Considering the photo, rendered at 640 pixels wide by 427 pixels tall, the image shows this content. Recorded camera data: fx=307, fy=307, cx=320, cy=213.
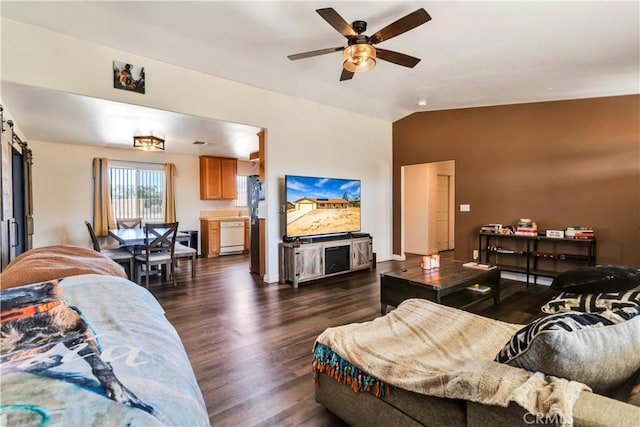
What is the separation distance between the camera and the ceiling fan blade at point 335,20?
227 centimetres

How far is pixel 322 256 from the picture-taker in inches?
192

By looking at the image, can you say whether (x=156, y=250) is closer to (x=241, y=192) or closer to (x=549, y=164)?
(x=241, y=192)

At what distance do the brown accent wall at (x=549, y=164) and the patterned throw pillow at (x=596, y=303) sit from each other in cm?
364

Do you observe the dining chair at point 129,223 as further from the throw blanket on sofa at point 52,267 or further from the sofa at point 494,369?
the sofa at point 494,369

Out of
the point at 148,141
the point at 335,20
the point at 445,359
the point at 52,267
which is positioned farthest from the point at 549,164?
the point at 148,141

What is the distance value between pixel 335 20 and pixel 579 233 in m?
4.45

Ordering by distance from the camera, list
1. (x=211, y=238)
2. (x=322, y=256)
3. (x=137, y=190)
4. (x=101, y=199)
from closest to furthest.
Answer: (x=322, y=256), (x=101, y=199), (x=137, y=190), (x=211, y=238)

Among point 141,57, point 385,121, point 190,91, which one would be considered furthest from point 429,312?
point 385,121

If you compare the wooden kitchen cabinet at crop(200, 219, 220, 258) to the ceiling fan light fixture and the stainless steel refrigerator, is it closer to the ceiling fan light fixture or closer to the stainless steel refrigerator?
the stainless steel refrigerator

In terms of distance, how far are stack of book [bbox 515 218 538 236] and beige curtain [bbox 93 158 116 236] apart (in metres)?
7.54

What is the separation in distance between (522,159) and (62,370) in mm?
5847

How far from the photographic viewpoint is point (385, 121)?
6.44m

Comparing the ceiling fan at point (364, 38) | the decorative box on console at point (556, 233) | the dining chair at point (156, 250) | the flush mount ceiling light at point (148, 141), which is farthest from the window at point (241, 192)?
the decorative box on console at point (556, 233)

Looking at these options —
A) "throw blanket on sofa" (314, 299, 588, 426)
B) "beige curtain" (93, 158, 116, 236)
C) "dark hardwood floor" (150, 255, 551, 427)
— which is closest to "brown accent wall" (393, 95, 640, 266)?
"dark hardwood floor" (150, 255, 551, 427)
